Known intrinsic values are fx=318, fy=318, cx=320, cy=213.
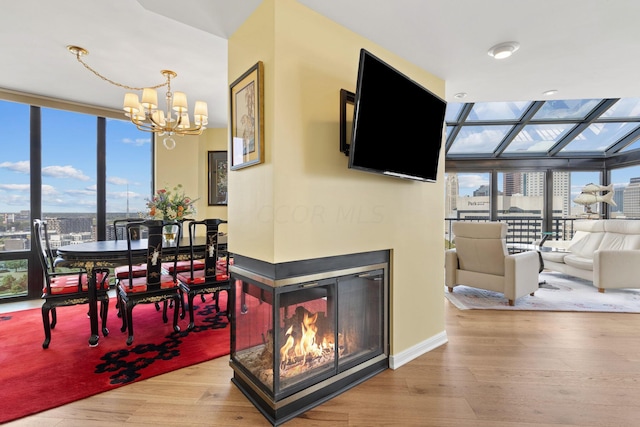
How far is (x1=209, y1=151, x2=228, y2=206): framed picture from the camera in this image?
5.29 meters

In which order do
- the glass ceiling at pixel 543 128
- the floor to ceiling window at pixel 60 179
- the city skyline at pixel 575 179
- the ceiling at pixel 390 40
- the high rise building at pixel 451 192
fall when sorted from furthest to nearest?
1. the high rise building at pixel 451 192
2. the city skyline at pixel 575 179
3. the glass ceiling at pixel 543 128
4. the floor to ceiling window at pixel 60 179
5. the ceiling at pixel 390 40

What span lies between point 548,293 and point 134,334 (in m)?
5.08

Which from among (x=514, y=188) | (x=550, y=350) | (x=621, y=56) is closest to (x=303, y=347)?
(x=550, y=350)

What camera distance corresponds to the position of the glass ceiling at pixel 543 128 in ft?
17.3

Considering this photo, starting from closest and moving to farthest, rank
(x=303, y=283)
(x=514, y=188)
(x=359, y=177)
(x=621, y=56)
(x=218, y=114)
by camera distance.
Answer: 1. (x=303, y=283)
2. (x=359, y=177)
3. (x=621, y=56)
4. (x=218, y=114)
5. (x=514, y=188)

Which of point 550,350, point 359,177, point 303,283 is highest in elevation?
point 359,177

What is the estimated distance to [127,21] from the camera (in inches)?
93.0

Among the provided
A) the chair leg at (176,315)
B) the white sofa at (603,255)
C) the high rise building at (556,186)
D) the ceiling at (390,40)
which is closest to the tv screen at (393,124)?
the ceiling at (390,40)

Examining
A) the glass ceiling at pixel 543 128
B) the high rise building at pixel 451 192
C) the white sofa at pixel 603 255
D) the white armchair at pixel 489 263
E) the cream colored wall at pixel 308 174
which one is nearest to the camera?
the cream colored wall at pixel 308 174

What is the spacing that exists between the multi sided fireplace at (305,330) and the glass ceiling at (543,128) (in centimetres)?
431

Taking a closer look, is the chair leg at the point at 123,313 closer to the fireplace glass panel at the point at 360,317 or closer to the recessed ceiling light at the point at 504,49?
the fireplace glass panel at the point at 360,317

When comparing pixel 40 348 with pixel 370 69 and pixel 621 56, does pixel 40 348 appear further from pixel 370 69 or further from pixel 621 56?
pixel 621 56

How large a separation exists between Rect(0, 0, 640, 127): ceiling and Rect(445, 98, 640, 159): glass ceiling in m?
2.00

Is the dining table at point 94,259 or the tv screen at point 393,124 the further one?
the dining table at point 94,259
